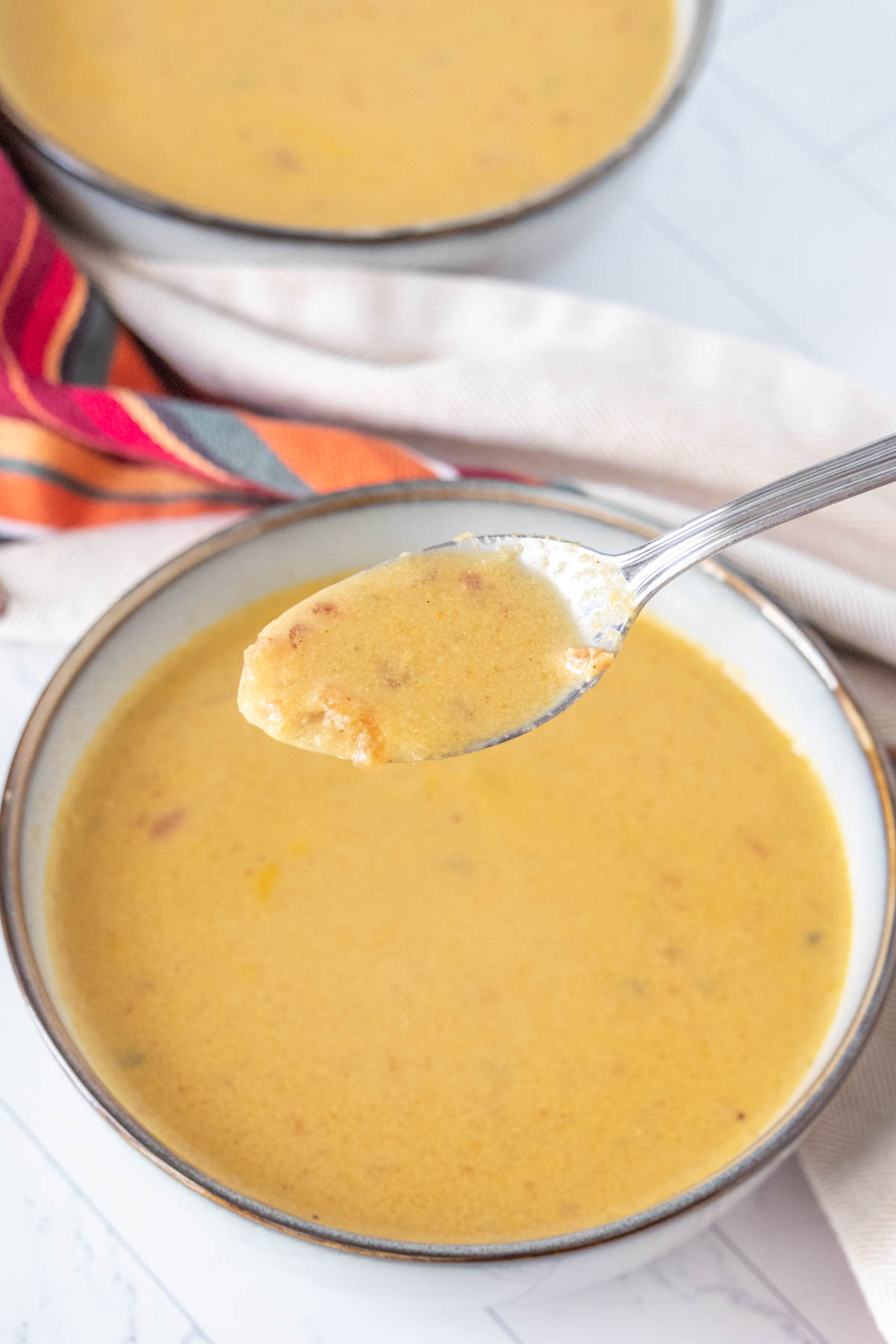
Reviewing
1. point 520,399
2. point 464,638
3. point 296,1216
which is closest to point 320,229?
point 520,399

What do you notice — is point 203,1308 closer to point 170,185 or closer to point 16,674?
point 16,674

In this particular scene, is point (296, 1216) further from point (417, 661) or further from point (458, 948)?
point (417, 661)

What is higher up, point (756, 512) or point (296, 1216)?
point (756, 512)

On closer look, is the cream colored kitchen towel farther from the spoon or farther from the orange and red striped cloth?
the spoon

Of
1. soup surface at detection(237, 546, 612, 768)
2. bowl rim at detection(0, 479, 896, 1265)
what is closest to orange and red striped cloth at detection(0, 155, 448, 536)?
bowl rim at detection(0, 479, 896, 1265)

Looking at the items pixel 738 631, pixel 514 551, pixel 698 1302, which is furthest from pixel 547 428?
pixel 698 1302

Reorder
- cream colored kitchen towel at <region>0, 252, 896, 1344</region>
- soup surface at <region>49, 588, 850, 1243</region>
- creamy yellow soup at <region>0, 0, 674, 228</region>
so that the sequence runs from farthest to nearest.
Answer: creamy yellow soup at <region>0, 0, 674, 228</region> → cream colored kitchen towel at <region>0, 252, 896, 1344</region> → soup surface at <region>49, 588, 850, 1243</region>

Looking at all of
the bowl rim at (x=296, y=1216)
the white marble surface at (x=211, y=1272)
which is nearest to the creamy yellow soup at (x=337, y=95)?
the bowl rim at (x=296, y=1216)
